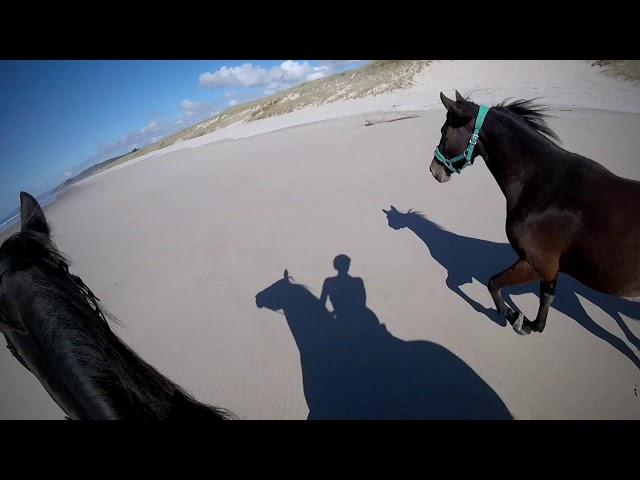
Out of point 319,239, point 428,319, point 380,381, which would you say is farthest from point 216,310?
point 428,319

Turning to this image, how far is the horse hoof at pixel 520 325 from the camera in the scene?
292cm

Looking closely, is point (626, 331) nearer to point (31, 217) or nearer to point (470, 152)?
point (470, 152)

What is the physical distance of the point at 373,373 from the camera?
3014 millimetres

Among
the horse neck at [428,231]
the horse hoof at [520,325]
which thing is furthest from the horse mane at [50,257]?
the horse neck at [428,231]

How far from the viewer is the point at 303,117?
2178 centimetres

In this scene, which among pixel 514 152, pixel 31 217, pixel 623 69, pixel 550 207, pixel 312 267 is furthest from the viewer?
pixel 623 69

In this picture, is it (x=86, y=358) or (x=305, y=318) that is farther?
(x=305, y=318)

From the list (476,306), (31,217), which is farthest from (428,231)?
(31,217)

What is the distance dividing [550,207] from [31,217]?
155 inches

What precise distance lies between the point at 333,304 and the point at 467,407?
1.91 meters

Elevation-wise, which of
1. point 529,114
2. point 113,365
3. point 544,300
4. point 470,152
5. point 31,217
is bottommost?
point 544,300

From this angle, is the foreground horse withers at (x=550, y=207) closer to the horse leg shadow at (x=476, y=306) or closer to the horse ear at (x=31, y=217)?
the horse leg shadow at (x=476, y=306)
